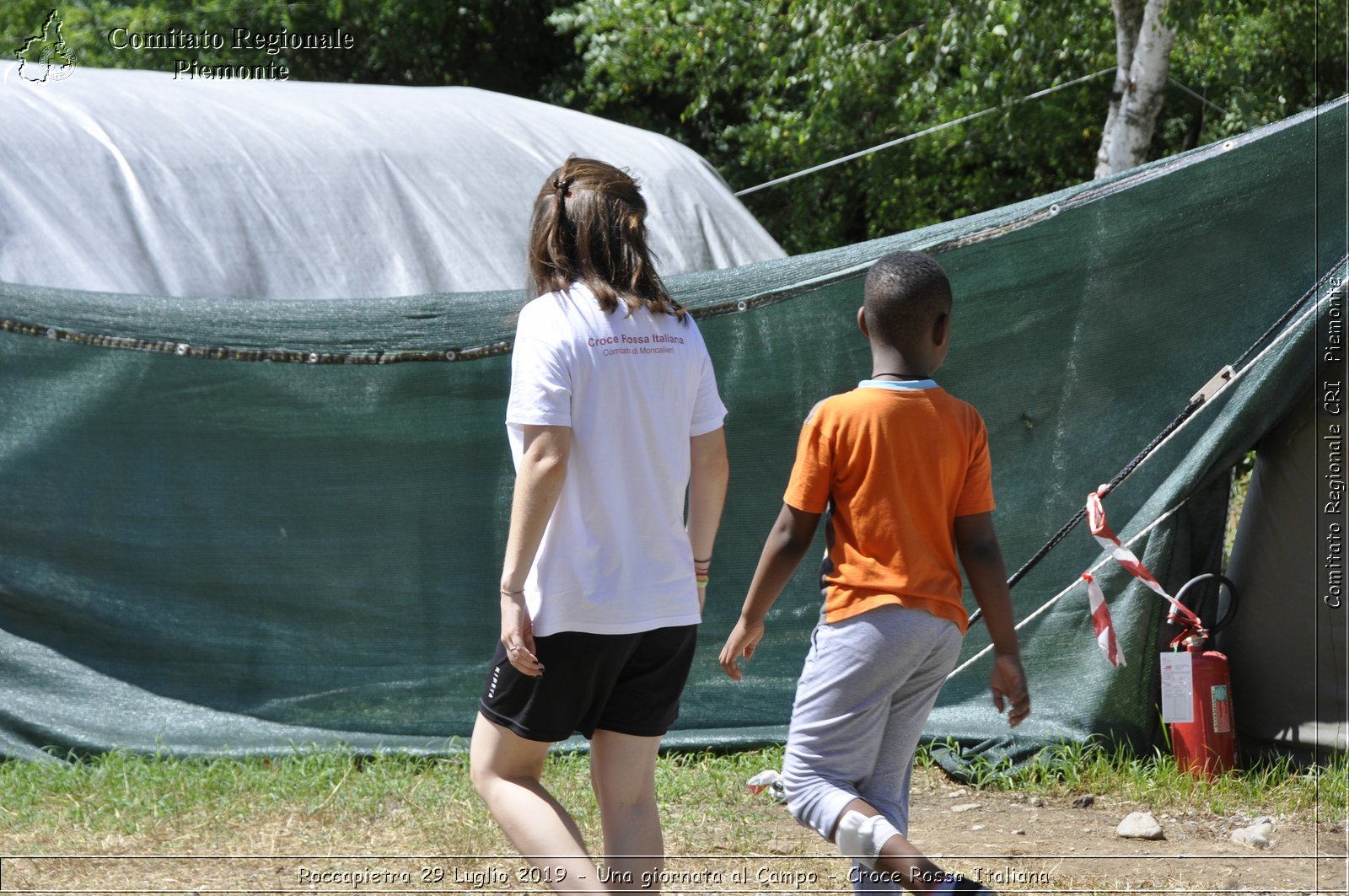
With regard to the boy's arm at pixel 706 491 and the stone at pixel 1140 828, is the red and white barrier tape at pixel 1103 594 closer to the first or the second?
the stone at pixel 1140 828

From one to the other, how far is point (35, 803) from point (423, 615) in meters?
1.33

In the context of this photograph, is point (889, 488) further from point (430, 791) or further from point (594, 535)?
point (430, 791)

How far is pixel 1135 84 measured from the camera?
7.56m

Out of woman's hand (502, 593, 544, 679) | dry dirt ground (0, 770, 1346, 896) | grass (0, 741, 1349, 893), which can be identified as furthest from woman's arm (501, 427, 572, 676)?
grass (0, 741, 1349, 893)

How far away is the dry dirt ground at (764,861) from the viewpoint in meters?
3.49

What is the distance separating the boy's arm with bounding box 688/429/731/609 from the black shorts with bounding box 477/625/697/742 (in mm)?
204

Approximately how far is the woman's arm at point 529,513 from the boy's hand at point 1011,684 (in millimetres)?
968

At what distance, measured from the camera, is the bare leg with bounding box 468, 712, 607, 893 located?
2.49 meters

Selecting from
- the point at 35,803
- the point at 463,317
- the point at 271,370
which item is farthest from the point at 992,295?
the point at 35,803

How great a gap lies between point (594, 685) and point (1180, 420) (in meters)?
2.51

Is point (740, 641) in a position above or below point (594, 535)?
below

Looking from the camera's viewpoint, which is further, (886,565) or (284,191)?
(284,191)

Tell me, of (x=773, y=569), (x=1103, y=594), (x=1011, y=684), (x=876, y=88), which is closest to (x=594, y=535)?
(x=773, y=569)

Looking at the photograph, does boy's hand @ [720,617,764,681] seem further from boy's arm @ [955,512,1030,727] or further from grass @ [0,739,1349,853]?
grass @ [0,739,1349,853]
